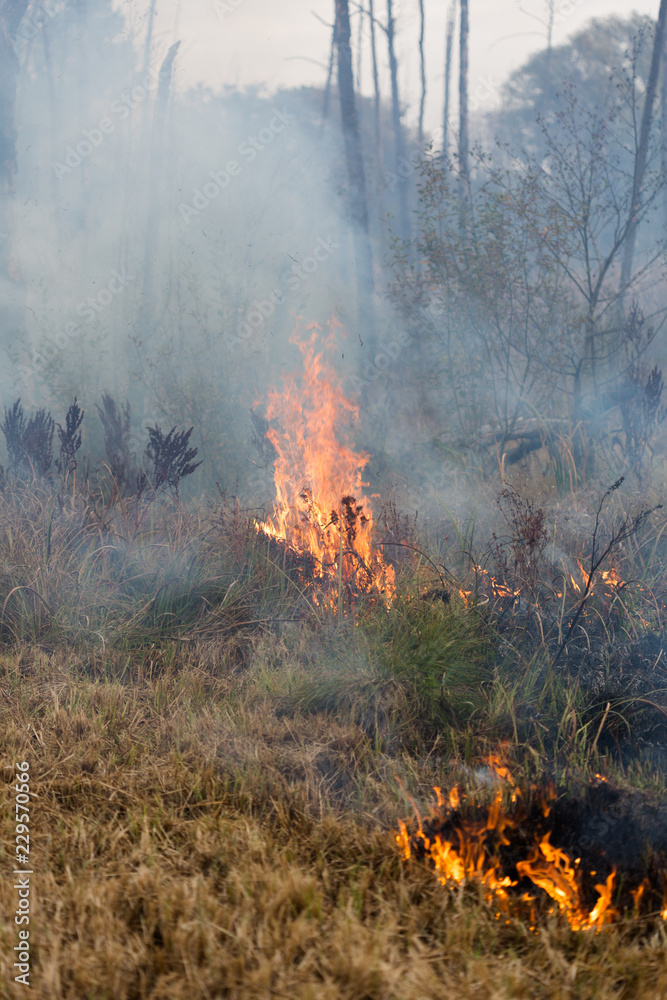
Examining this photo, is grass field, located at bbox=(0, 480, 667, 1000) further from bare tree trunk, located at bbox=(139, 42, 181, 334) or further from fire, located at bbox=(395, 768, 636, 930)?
bare tree trunk, located at bbox=(139, 42, 181, 334)

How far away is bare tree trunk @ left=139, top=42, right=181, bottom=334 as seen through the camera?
11328 mm

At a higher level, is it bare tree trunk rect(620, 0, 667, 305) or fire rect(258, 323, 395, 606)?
bare tree trunk rect(620, 0, 667, 305)

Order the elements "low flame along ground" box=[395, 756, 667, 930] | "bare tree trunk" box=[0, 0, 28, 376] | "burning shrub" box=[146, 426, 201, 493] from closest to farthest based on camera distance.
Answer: "low flame along ground" box=[395, 756, 667, 930] < "burning shrub" box=[146, 426, 201, 493] < "bare tree trunk" box=[0, 0, 28, 376]

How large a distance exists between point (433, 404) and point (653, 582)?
15.4 feet

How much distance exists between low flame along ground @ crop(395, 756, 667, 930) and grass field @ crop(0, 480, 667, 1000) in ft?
0.16

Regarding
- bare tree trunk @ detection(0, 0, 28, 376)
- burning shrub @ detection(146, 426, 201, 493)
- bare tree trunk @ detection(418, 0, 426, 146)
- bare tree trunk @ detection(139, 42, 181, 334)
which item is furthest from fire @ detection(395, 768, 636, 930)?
bare tree trunk @ detection(418, 0, 426, 146)

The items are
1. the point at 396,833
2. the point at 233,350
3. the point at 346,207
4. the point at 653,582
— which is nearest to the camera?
the point at 396,833

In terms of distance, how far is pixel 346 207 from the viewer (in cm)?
867

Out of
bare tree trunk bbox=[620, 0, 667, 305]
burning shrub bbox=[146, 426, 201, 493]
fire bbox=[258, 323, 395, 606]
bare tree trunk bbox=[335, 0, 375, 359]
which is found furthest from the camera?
bare tree trunk bbox=[335, 0, 375, 359]

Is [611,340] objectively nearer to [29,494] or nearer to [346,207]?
[346,207]

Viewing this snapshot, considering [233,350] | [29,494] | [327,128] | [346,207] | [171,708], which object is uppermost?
[327,128]

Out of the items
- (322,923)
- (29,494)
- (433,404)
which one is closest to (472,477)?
(433,404)

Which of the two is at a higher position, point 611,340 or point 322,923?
point 611,340

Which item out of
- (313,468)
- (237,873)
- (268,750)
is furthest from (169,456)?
(237,873)
